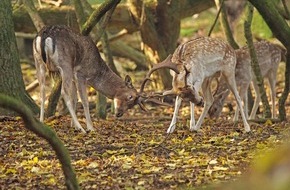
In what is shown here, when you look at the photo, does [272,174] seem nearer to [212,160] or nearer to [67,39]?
[212,160]

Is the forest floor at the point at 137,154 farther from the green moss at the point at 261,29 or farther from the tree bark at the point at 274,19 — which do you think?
the green moss at the point at 261,29

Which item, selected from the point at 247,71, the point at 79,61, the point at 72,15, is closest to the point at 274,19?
the point at 79,61

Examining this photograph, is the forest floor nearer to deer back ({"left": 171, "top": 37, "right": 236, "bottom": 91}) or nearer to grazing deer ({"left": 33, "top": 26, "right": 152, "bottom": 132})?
grazing deer ({"left": 33, "top": 26, "right": 152, "bottom": 132})

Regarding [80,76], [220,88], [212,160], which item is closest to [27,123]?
[212,160]

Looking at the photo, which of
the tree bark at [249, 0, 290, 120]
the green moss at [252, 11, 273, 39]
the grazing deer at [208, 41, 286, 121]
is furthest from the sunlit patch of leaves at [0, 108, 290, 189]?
the green moss at [252, 11, 273, 39]

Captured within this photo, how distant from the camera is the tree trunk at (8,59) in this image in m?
9.02

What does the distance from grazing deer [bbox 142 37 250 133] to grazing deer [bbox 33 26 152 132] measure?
0.95 meters

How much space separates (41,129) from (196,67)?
456 cm

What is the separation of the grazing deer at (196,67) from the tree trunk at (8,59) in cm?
181

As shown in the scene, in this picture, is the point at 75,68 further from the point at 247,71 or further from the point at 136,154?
the point at 247,71

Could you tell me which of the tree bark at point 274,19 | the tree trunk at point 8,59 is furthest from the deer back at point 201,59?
the tree trunk at point 8,59

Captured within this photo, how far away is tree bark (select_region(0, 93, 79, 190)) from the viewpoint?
3.85 metres

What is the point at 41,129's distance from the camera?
13.4 feet

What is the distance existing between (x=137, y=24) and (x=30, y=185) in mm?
7908
